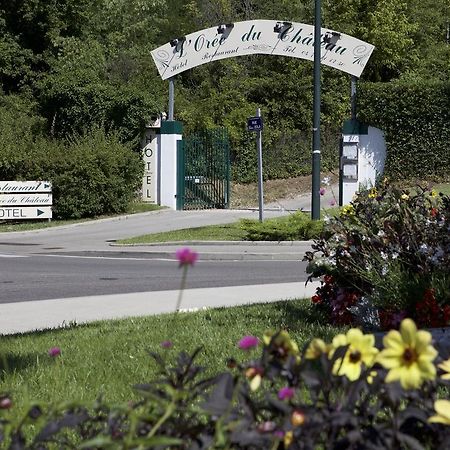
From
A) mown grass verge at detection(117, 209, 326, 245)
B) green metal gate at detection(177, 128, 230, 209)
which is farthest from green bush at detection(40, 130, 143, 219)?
mown grass verge at detection(117, 209, 326, 245)

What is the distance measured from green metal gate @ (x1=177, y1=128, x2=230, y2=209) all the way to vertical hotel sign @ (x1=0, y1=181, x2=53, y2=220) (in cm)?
413

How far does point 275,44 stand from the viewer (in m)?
24.8

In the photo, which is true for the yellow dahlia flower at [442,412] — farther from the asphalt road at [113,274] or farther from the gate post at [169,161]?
the gate post at [169,161]

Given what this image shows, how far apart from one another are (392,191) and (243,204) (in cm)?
2077

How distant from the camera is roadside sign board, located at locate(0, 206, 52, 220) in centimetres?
2425

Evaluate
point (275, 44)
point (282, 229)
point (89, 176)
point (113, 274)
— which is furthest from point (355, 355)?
point (275, 44)

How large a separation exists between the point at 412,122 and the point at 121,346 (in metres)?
23.6

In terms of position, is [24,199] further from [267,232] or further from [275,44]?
[267,232]

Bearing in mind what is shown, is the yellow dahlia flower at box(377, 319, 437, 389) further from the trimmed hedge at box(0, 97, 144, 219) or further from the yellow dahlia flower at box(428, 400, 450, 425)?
the trimmed hedge at box(0, 97, 144, 219)

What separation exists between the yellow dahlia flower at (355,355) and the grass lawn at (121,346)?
92.5 inches

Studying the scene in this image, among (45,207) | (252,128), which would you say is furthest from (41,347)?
(45,207)


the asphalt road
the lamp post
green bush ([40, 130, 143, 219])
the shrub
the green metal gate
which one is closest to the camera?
the shrub

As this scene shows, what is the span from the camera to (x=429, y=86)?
28.8m

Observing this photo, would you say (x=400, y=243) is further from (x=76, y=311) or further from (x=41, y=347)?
(x=76, y=311)
